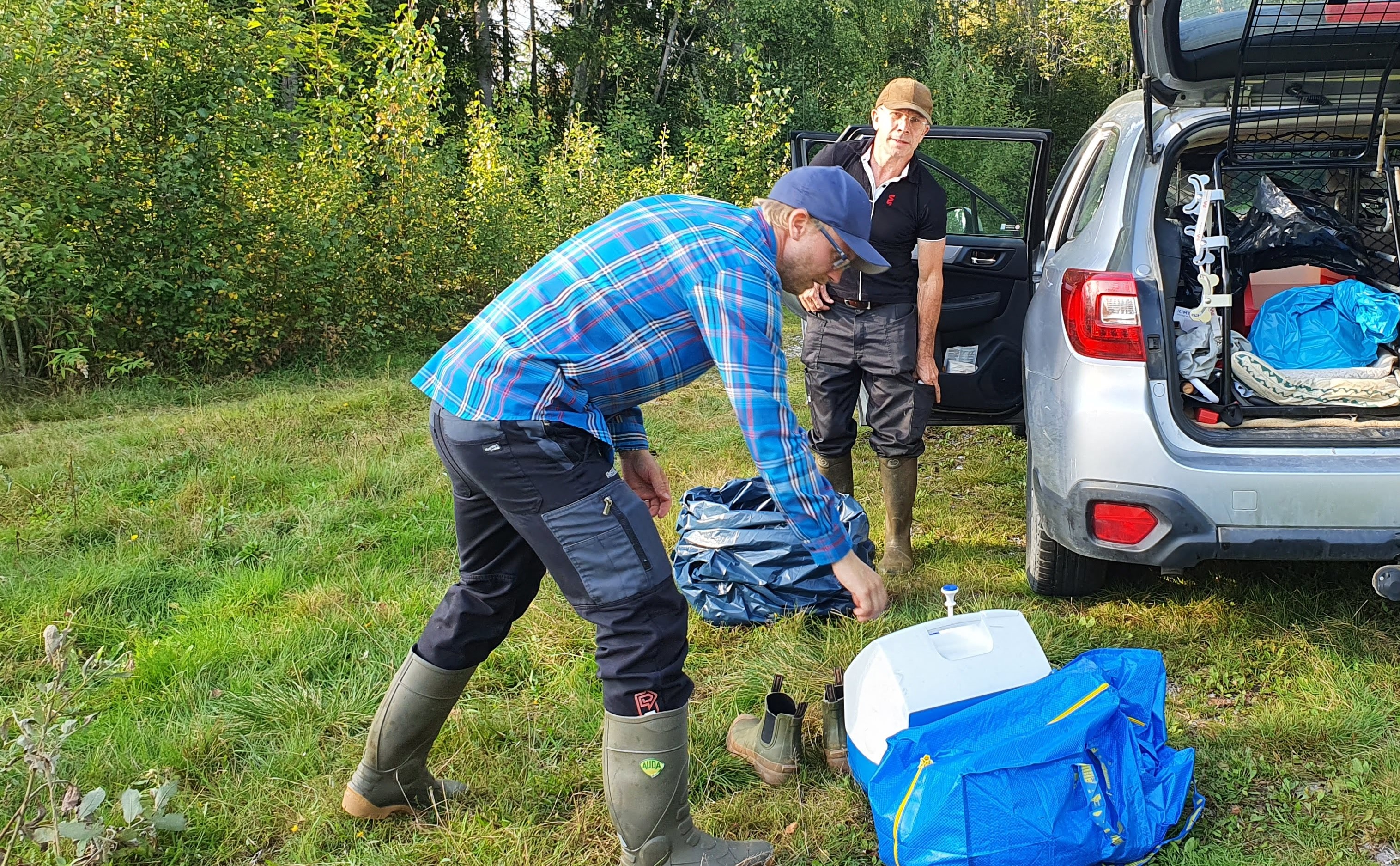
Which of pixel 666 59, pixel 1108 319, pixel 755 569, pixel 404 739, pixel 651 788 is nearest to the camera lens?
pixel 651 788

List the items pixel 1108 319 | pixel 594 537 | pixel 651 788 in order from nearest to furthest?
pixel 594 537, pixel 651 788, pixel 1108 319

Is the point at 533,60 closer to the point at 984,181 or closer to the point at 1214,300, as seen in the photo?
the point at 984,181

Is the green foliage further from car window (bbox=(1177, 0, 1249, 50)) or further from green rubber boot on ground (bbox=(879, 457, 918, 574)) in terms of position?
car window (bbox=(1177, 0, 1249, 50))

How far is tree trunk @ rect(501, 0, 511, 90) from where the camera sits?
2389 cm

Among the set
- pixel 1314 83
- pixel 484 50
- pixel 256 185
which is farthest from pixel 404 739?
pixel 484 50

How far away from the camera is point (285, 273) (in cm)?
813

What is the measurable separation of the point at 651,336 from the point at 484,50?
2181 centimetres

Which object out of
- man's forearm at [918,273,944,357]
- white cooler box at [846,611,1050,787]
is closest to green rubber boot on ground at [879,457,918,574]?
man's forearm at [918,273,944,357]

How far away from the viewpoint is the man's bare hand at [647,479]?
104 inches

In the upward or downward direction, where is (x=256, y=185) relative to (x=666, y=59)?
downward

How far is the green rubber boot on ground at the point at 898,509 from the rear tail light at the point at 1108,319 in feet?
3.59

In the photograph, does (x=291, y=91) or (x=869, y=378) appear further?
(x=291, y=91)

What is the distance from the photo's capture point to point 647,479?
2.66 metres

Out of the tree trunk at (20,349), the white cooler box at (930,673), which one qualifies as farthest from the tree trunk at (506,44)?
the white cooler box at (930,673)
